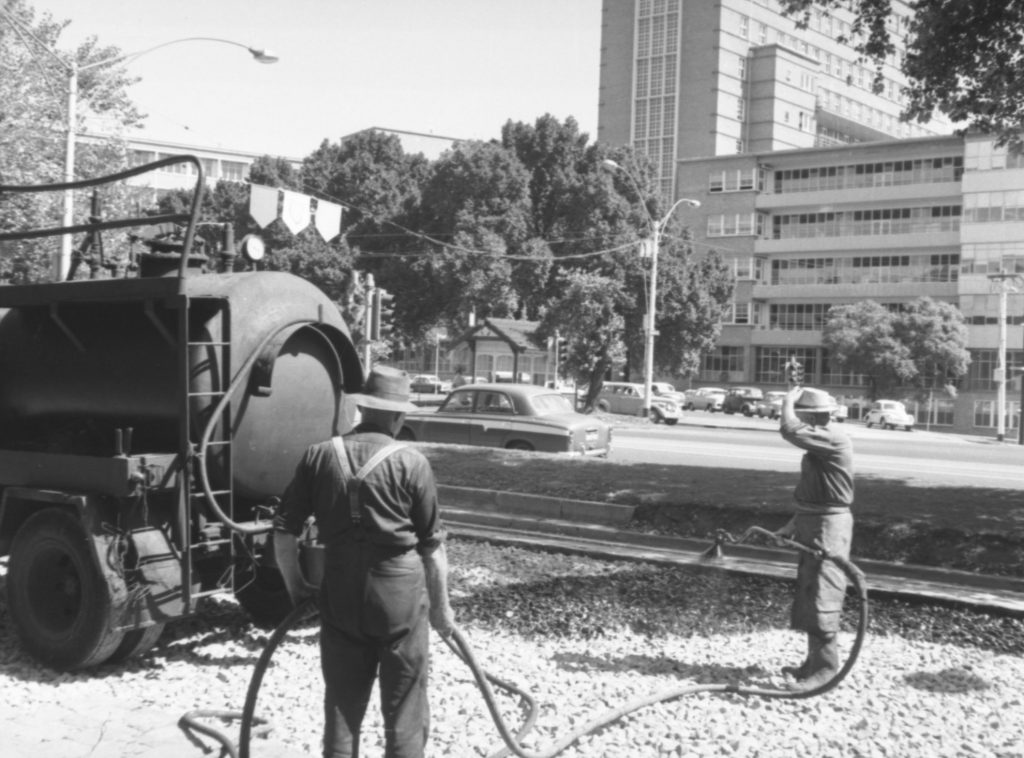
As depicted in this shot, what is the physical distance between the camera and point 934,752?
5488 millimetres

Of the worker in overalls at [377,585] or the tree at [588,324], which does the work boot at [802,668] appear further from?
the tree at [588,324]

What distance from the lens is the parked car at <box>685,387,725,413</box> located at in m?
65.8

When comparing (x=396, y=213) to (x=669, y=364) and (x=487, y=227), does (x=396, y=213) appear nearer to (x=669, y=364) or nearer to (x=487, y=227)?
(x=487, y=227)

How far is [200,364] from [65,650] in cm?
208

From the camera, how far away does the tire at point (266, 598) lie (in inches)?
289

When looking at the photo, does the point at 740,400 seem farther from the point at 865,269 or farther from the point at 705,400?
the point at 865,269

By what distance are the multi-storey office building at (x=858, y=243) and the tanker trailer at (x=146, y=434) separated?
206 feet

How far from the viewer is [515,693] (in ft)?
19.2

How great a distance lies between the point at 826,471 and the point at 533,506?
7.52 m

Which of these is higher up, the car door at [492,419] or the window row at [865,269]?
the window row at [865,269]

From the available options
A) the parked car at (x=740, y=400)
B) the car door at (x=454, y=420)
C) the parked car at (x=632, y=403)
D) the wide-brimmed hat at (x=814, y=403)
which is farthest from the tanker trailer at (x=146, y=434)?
the parked car at (x=740, y=400)

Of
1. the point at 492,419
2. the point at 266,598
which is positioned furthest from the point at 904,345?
the point at 266,598

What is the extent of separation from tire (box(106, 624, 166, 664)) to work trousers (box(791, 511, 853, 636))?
4.25 m

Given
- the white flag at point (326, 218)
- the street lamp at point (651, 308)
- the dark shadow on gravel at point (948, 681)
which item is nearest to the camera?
the dark shadow on gravel at point (948, 681)
